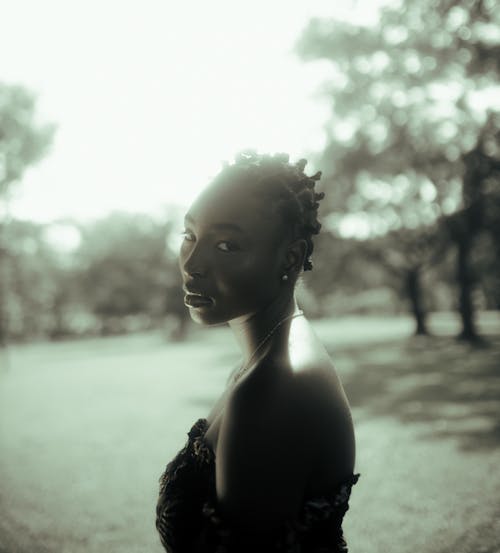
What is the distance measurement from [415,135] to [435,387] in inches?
466

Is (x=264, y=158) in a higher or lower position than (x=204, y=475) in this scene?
higher

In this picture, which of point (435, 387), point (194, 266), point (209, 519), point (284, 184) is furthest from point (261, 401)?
point (435, 387)

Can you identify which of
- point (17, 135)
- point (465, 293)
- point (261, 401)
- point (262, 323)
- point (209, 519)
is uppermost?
point (17, 135)

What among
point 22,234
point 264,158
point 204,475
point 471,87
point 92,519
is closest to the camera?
point 204,475

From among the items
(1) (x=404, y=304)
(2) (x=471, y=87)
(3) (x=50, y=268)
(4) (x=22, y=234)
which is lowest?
(1) (x=404, y=304)

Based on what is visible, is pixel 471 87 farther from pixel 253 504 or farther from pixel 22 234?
pixel 22 234

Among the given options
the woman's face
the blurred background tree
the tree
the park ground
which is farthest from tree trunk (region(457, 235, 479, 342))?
the woman's face

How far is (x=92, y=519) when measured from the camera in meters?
4.97

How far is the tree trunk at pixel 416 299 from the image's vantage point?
29.0 metres

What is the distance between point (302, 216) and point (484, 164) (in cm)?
1968

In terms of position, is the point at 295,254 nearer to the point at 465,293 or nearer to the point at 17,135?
the point at 465,293

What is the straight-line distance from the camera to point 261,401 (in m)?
1.50

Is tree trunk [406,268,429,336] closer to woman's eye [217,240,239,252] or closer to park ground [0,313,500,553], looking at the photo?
park ground [0,313,500,553]

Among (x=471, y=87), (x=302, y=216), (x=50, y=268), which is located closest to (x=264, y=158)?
(x=302, y=216)
